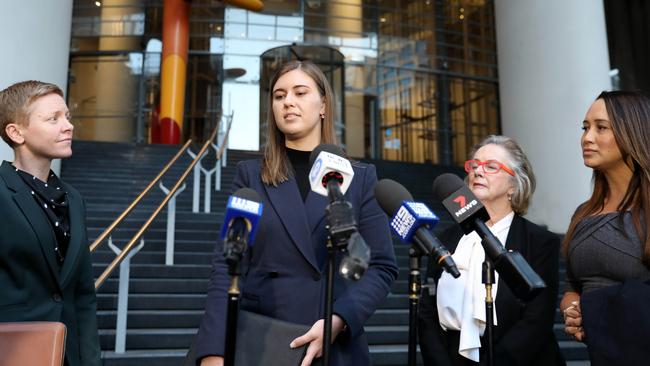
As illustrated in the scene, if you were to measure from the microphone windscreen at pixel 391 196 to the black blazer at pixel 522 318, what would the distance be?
2.78 ft

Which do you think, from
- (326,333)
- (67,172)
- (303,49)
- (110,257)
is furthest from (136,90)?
(326,333)

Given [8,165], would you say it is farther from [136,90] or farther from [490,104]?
[490,104]

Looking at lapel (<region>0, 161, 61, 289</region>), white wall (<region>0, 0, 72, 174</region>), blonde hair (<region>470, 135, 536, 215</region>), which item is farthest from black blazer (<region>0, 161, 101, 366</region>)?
white wall (<region>0, 0, 72, 174</region>)

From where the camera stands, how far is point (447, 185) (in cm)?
182

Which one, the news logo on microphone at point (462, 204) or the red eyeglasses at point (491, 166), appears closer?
the news logo on microphone at point (462, 204)

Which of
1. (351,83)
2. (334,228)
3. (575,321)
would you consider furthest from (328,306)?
(351,83)

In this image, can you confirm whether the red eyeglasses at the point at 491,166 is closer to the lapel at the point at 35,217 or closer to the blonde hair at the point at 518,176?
the blonde hair at the point at 518,176

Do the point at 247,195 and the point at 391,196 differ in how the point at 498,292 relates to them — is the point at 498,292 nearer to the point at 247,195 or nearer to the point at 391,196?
the point at 391,196

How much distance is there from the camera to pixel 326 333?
1.42 m

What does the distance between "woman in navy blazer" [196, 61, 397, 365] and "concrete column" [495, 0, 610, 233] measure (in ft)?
27.0

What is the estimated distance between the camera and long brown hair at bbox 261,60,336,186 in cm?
211

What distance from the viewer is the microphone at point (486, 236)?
1514mm

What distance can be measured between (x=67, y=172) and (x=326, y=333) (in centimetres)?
1043

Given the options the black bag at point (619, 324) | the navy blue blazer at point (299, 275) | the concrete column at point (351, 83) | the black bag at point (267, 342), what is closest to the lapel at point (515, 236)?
the black bag at point (619, 324)
